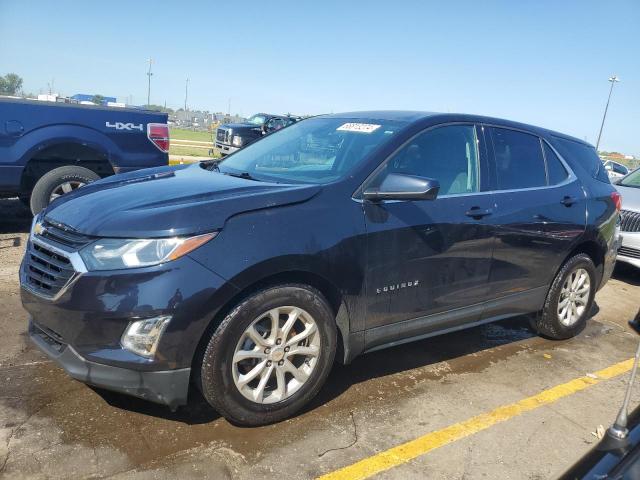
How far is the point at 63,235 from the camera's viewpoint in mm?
2732

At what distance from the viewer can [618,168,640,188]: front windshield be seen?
8.15 m

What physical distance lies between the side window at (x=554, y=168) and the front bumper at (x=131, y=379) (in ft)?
10.9

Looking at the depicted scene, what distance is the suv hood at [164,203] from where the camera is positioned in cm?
257

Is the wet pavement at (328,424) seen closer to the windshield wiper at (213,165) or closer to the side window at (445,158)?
the side window at (445,158)

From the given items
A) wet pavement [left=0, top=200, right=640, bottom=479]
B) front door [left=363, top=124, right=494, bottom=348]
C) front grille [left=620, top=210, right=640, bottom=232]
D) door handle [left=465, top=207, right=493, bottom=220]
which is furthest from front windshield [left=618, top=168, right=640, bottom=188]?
door handle [left=465, top=207, right=493, bottom=220]

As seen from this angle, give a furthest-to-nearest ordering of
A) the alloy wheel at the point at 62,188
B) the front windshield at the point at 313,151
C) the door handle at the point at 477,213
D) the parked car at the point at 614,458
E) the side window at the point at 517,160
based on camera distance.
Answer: the alloy wheel at the point at 62,188
the side window at the point at 517,160
the door handle at the point at 477,213
the front windshield at the point at 313,151
the parked car at the point at 614,458

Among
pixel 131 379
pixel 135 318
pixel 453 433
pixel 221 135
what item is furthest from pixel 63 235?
pixel 221 135

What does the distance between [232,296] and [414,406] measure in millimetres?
1438

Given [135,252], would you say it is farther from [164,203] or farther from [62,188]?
[62,188]

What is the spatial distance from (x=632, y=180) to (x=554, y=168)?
16.0 feet

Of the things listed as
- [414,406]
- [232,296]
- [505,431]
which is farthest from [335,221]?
[505,431]

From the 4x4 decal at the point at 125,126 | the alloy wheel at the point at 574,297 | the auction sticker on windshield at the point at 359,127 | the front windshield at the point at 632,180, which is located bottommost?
the alloy wheel at the point at 574,297

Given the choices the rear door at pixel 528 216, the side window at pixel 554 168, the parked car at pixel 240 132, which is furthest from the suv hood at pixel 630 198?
the parked car at pixel 240 132

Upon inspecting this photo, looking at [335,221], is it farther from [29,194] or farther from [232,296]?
[29,194]
